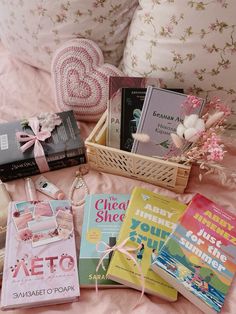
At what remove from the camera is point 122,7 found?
0.96 metres

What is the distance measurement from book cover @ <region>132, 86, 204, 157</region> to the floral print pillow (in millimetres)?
90

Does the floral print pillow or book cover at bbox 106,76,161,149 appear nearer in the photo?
the floral print pillow

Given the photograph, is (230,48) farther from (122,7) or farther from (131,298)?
(131,298)

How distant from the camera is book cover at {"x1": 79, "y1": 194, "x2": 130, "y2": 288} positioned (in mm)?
759

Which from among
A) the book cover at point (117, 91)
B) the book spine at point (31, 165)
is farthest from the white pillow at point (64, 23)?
the book spine at point (31, 165)

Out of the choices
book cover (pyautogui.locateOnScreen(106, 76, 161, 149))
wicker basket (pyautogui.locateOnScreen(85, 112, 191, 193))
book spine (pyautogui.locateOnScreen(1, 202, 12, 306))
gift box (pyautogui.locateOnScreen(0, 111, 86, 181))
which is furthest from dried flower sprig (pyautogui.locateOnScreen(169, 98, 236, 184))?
book spine (pyautogui.locateOnScreen(1, 202, 12, 306))

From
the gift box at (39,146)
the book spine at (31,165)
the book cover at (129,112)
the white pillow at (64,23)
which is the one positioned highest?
the white pillow at (64,23)

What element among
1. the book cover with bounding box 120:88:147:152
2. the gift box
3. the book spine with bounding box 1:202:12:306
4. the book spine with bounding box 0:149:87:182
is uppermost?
the book cover with bounding box 120:88:147:152

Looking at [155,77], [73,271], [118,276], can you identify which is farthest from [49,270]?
[155,77]

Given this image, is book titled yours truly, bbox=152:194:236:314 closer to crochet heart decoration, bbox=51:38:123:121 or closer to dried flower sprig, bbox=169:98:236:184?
dried flower sprig, bbox=169:98:236:184

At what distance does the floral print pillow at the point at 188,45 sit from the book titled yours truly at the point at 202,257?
1.06 ft

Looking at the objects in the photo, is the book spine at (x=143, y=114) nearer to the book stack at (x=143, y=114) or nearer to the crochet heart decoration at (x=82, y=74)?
the book stack at (x=143, y=114)

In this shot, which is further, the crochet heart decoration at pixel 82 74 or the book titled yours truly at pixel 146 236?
the crochet heart decoration at pixel 82 74

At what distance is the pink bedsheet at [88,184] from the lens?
73cm
